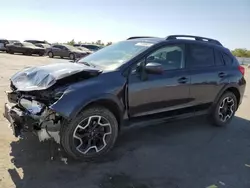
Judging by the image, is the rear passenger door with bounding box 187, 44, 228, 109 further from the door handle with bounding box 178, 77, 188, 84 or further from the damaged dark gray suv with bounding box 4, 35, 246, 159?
the door handle with bounding box 178, 77, 188, 84

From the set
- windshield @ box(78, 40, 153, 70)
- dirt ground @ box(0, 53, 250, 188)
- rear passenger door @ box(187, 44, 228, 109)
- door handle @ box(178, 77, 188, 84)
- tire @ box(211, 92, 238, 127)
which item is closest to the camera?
dirt ground @ box(0, 53, 250, 188)

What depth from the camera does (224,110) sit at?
603 centimetres

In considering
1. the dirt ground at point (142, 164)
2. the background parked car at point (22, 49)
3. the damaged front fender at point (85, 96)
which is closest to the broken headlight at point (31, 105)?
Answer: the damaged front fender at point (85, 96)

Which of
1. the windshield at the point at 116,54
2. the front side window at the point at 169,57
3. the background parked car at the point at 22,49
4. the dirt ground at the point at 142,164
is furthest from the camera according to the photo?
the background parked car at the point at 22,49

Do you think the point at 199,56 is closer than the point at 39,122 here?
No

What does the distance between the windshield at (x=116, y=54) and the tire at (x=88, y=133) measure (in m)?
0.76

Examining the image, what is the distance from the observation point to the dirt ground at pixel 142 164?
3.45 m

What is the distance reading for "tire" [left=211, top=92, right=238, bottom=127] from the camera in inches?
230

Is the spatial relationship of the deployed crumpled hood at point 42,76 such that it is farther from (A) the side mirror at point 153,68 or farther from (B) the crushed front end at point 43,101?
(A) the side mirror at point 153,68

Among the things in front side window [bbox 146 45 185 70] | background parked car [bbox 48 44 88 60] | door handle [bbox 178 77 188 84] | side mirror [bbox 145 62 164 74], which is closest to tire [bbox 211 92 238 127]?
door handle [bbox 178 77 188 84]

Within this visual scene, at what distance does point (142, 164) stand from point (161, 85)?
50.7 inches

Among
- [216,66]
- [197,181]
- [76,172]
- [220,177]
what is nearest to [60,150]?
[76,172]

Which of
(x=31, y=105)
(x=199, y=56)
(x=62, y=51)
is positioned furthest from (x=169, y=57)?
(x=62, y=51)

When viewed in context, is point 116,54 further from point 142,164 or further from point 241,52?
point 241,52
